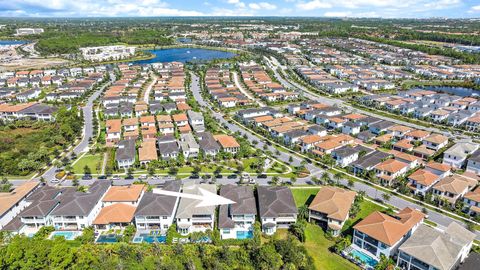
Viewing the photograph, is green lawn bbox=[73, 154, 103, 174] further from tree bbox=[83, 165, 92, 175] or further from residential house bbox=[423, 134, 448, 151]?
residential house bbox=[423, 134, 448, 151]

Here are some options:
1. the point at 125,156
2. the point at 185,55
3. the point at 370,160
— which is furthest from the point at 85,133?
the point at 185,55

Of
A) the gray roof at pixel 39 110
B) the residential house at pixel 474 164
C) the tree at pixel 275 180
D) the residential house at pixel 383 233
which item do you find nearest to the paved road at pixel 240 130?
the tree at pixel 275 180

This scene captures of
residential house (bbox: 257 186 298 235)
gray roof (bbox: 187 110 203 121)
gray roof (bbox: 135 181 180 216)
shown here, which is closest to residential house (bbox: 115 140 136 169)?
gray roof (bbox: 135 181 180 216)

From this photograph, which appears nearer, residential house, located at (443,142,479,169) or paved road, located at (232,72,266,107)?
residential house, located at (443,142,479,169)

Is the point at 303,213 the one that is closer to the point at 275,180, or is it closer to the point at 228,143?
the point at 275,180

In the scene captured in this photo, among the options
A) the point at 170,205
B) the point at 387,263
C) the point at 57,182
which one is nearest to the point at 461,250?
the point at 387,263

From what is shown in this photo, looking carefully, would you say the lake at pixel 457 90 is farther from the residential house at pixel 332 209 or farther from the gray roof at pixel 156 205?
the gray roof at pixel 156 205
